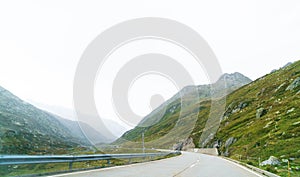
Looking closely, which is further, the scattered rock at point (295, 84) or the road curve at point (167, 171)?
the scattered rock at point (295, 84)

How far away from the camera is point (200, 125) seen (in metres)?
140

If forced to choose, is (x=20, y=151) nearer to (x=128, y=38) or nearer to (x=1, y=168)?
(x=128, y=38)

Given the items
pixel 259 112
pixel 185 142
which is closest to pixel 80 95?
pixel 259 112

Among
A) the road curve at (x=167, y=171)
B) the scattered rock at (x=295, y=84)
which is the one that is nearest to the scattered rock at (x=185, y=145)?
the scattered rock at (x=295, y=84)

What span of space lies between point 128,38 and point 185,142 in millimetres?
89994

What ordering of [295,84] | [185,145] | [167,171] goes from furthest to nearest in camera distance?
[185,145] → [295,84] → [167,171]

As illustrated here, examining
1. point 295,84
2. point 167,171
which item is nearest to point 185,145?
point 295,84

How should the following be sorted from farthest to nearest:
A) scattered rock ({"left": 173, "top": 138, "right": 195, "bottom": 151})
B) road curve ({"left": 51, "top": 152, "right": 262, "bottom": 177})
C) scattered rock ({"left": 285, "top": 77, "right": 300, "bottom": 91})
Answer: scattered rock ({"left": 173, "top": 138, "right": 195, "bottom": 151}), scattered rock ({"left": 285, "top": 77, "right": 300, "bottom": 91}), road curve ({"left": 51, "top": 152, "right": 262, "bottom": 177})

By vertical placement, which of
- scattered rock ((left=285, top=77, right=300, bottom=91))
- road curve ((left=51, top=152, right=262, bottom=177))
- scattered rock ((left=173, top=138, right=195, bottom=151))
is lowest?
road curve ((left=51, top=152, right=262, bottom=177))

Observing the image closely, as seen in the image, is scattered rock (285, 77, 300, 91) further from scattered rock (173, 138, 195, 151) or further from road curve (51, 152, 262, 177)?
road curve (51, 152, 262, 177)

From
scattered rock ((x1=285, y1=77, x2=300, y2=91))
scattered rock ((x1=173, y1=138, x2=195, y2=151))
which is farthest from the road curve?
scattered rock ((x1=173, y1=138, x2=195, y2=151))

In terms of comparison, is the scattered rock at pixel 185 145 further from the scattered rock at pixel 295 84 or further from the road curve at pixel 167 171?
the road curve at pixel 167 171

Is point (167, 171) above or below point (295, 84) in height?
below

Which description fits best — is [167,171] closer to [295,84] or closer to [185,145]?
[295,84]
